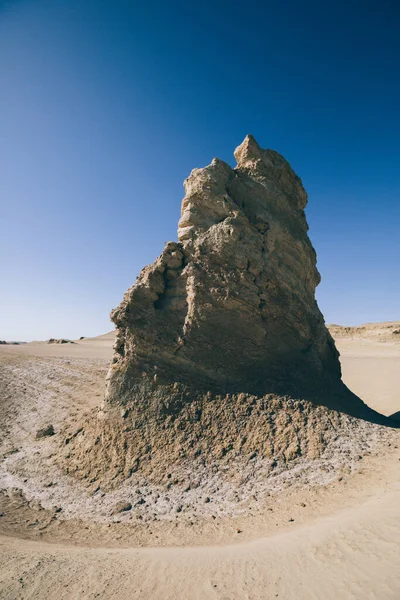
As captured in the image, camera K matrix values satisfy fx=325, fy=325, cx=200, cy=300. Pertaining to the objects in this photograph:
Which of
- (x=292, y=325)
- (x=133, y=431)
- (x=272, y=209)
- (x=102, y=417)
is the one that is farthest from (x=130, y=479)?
(x=272, y=209)

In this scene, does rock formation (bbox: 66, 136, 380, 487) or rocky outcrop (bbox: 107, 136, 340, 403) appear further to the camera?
rocky outcrop (bbox: 107, 136, 340, 403)

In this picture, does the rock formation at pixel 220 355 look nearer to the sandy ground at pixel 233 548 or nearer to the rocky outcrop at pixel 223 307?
the rocky outcrop at pixel 223 307

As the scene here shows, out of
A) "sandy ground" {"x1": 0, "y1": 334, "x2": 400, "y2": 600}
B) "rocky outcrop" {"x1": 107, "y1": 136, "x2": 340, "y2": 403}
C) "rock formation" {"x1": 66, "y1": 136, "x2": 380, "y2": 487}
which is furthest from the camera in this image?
"rocky outcrop" {"x1": 107, "y1": 136, "x2": 340, "y2": 403}

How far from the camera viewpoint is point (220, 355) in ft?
28.3

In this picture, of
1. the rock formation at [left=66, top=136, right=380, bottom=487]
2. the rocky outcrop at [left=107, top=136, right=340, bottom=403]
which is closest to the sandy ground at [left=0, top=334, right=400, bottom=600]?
the rock formation at [left=66, top=136, right=380, bottom=487]

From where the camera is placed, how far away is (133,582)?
14.4 ft

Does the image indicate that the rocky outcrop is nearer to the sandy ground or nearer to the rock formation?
the rock formation

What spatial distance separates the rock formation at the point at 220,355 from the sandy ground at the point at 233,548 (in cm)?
106

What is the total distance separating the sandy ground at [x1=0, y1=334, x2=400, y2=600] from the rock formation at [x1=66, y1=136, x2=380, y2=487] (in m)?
1.06

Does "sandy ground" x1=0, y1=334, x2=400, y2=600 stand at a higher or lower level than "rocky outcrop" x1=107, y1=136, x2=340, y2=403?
lower

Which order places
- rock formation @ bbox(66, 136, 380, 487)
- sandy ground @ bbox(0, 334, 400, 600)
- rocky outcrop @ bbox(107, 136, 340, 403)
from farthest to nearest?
1. rocky outcrop @ bbox(107, 136, 340, 403)
2. rock formation @ bbox(66, 136, 380, 487)
3. sandy ground @ bbox(0, 334, 400, 600)

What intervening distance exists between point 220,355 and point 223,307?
1.28 metres

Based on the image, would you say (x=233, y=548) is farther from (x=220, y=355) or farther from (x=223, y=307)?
(x=223, y=307)

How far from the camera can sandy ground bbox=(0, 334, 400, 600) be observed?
402cm
